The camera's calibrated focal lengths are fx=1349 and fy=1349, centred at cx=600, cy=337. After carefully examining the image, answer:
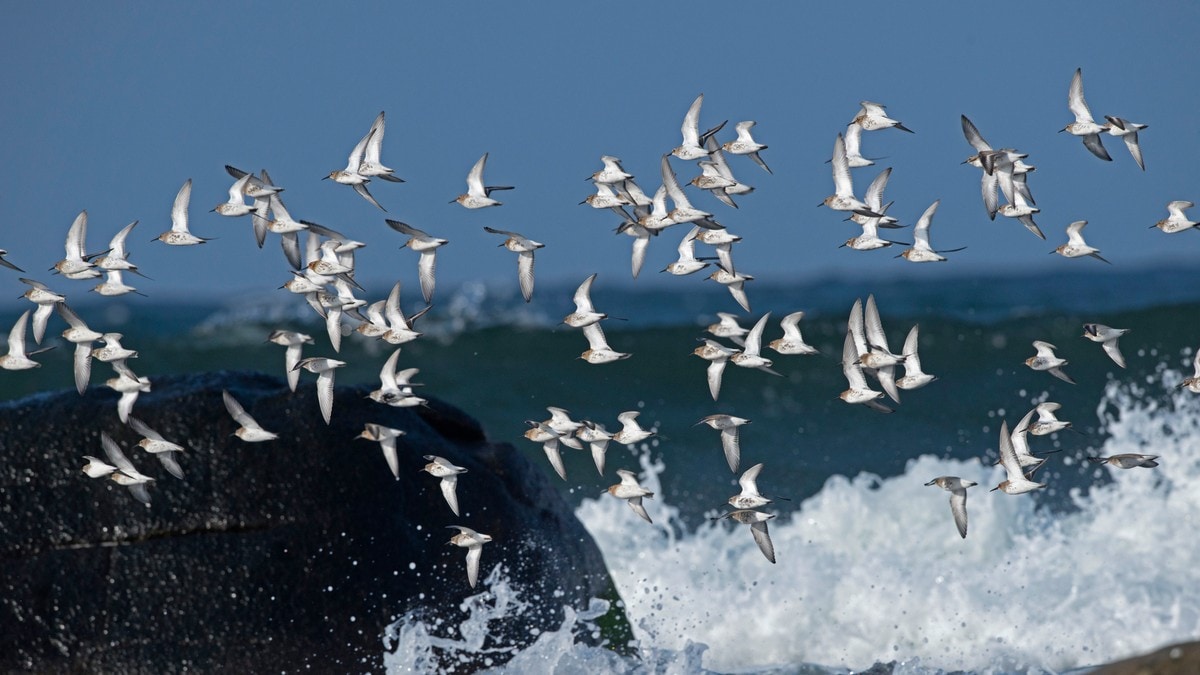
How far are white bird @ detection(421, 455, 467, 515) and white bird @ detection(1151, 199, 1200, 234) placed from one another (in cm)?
472

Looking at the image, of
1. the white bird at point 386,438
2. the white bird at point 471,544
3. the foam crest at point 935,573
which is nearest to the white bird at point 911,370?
the foam crest at point 935,573

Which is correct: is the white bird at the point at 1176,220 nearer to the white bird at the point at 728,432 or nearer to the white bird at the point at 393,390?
the white bird at the point at 728,432

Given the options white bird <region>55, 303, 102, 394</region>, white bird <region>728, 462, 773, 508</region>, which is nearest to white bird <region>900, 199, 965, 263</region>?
white bird <region>728, 462, 773, 508</region>

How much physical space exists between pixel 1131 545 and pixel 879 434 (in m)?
4.67

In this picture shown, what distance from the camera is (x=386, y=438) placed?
25.7 ft

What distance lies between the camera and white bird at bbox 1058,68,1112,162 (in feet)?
28.0

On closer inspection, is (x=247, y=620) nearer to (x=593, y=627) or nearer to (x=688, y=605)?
(x=593, y=627)

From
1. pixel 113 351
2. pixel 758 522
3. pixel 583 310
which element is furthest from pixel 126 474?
pixel 758 522

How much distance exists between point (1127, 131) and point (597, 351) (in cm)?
369

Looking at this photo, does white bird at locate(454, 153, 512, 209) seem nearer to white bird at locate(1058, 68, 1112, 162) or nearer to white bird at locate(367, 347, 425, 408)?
white bird at locate(367, 347, 425, 408)

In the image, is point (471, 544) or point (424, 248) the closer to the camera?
point (471, 544)

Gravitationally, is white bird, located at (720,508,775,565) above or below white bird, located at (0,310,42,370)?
below

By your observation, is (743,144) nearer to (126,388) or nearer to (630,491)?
(630,491)

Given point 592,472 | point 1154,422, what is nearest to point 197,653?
point 592,472
